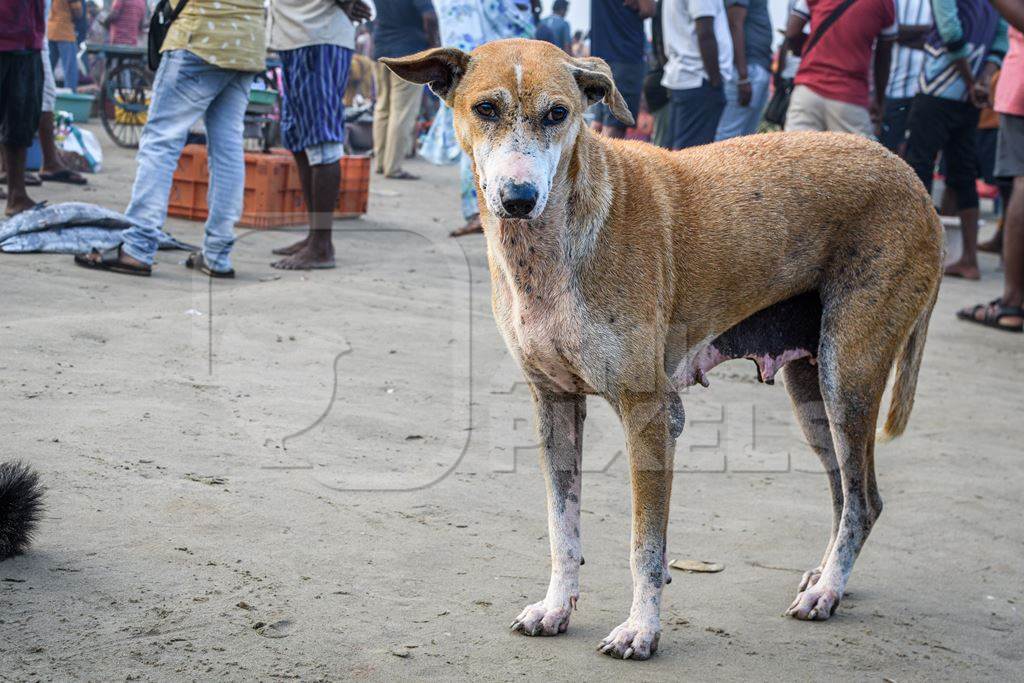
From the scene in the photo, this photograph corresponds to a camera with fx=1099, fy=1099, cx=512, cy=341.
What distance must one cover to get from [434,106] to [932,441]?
1626 cm

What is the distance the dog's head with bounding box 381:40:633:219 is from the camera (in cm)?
269

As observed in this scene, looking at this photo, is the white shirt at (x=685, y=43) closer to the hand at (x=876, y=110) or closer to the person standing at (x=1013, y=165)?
the hand at (x=876, y=110)

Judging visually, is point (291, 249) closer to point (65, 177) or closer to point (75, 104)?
point (65, 177)

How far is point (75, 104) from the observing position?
1497cm

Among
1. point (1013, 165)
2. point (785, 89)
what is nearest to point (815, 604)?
point (1013, 165)

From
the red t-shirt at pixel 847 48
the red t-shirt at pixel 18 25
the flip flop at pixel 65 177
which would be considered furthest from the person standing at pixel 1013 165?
the flip flop at pixel 65 177

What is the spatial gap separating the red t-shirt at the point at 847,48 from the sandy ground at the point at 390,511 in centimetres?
259

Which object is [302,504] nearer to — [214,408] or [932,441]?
[214,408]

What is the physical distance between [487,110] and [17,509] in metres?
1.65

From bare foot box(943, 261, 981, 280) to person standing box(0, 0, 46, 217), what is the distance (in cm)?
731

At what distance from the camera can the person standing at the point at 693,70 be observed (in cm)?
839

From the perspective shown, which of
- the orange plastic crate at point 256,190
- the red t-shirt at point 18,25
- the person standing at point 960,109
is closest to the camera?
the red t-shirt at point 18,25

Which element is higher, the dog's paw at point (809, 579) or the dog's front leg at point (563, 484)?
the dog's front leg at point (563, 484)

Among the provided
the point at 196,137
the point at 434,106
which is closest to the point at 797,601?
the point at 196,137
